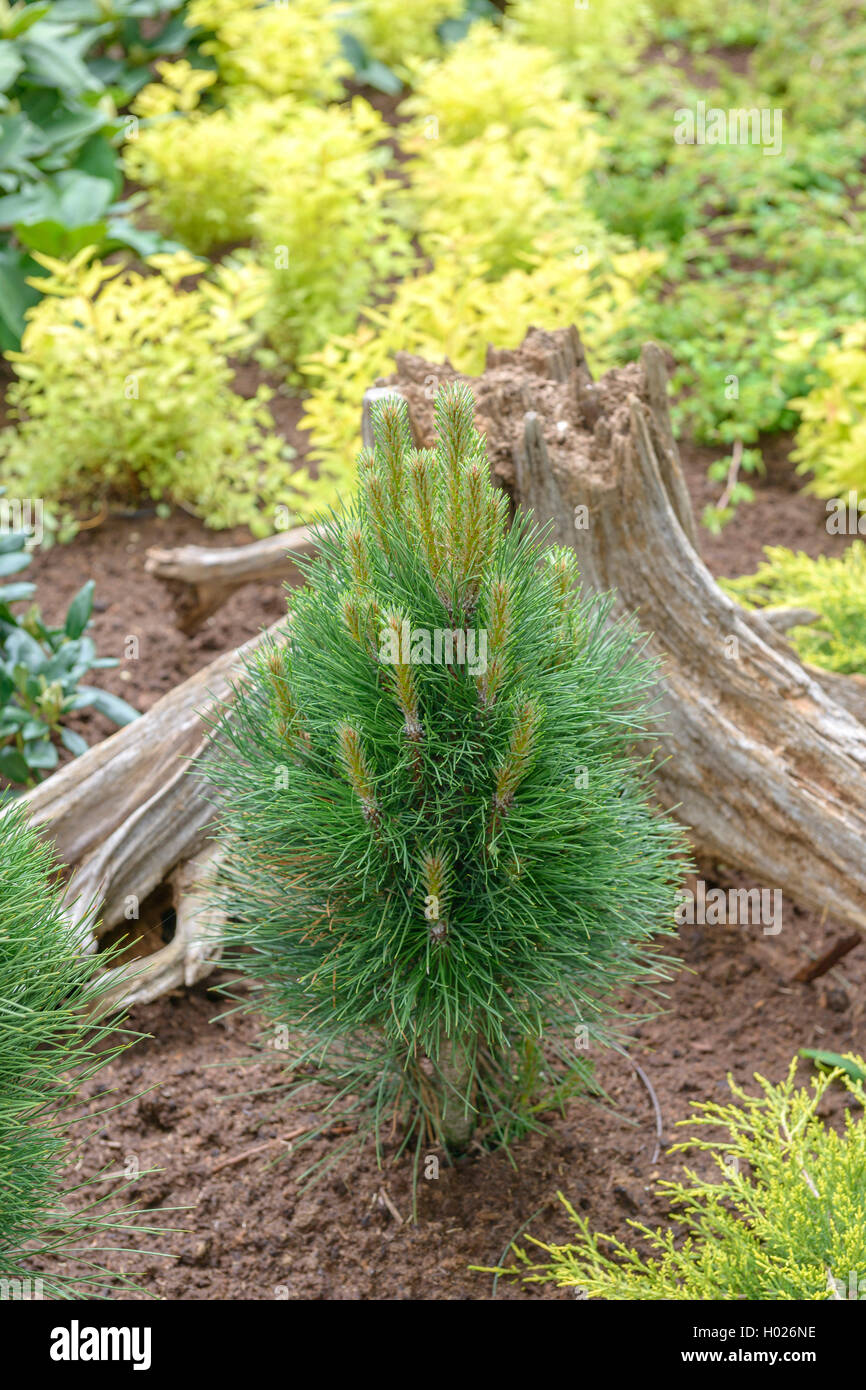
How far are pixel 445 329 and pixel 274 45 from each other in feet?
9.88

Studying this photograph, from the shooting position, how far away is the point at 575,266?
14.3 ft

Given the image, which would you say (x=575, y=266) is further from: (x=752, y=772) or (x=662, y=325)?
(x=752, y=772)

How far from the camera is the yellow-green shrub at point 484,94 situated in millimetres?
5801

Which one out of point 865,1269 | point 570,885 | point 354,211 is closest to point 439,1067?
point 570,885

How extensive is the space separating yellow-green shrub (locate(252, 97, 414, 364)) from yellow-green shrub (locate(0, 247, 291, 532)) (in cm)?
47

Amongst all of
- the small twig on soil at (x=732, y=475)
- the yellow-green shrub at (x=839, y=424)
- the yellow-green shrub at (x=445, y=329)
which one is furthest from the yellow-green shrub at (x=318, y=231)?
the yellow-green shrub at (x=839, y=424)

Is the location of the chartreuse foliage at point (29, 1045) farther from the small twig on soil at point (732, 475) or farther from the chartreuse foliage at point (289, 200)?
the small twig on soil at point (732, 475)

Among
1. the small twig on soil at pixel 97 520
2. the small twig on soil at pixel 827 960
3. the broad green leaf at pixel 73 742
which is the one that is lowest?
the small twig on soil at pixel 827 960

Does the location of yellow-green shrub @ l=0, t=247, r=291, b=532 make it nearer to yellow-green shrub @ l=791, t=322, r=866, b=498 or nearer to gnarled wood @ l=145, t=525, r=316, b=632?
gnarled wood @ l=145, t=525, r=316, b=632

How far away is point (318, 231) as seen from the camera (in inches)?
199

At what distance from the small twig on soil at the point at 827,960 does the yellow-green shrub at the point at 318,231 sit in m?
3.21

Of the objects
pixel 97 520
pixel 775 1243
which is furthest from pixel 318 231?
pixel 775 1243

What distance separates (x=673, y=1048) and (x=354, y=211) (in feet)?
12.5

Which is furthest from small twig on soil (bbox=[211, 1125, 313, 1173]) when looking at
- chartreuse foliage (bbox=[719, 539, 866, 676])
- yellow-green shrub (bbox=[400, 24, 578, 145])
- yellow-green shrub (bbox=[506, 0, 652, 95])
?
yellow-green shrub (bbox=[506, 0, 652, 95])
